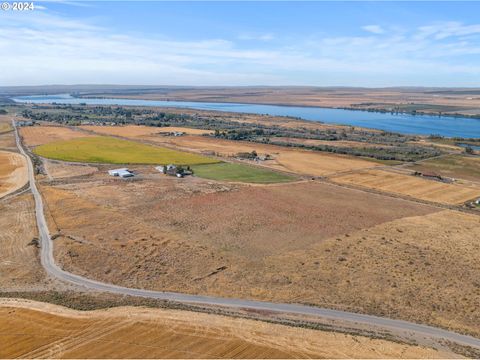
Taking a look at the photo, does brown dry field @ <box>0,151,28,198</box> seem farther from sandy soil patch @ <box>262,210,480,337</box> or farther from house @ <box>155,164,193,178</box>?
sandy soil patch @ <box>262,210,480,337</box>

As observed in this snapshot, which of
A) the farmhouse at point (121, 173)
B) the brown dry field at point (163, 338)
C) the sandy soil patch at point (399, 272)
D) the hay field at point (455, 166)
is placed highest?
the hay field at point (455, 166)

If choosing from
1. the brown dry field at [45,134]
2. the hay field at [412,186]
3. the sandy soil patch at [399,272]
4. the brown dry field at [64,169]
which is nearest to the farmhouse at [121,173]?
the brown dry field at [64,169]

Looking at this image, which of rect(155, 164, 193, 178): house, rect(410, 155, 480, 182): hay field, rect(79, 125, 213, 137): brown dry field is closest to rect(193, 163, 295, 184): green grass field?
rect(155, 164, 193, 178): house

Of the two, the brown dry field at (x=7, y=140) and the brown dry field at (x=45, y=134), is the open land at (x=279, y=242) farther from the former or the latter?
the brown dry field at (x=45, y=134)

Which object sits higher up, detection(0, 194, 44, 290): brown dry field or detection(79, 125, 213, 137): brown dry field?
detection(79, 125, 213, 137): brown dry field

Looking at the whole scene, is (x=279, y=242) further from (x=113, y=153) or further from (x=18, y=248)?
(x=113, y=153)

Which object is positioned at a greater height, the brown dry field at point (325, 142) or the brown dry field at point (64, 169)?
the brown dry field at point (325, 142)

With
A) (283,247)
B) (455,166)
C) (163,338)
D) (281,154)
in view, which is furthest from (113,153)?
(455,166)
